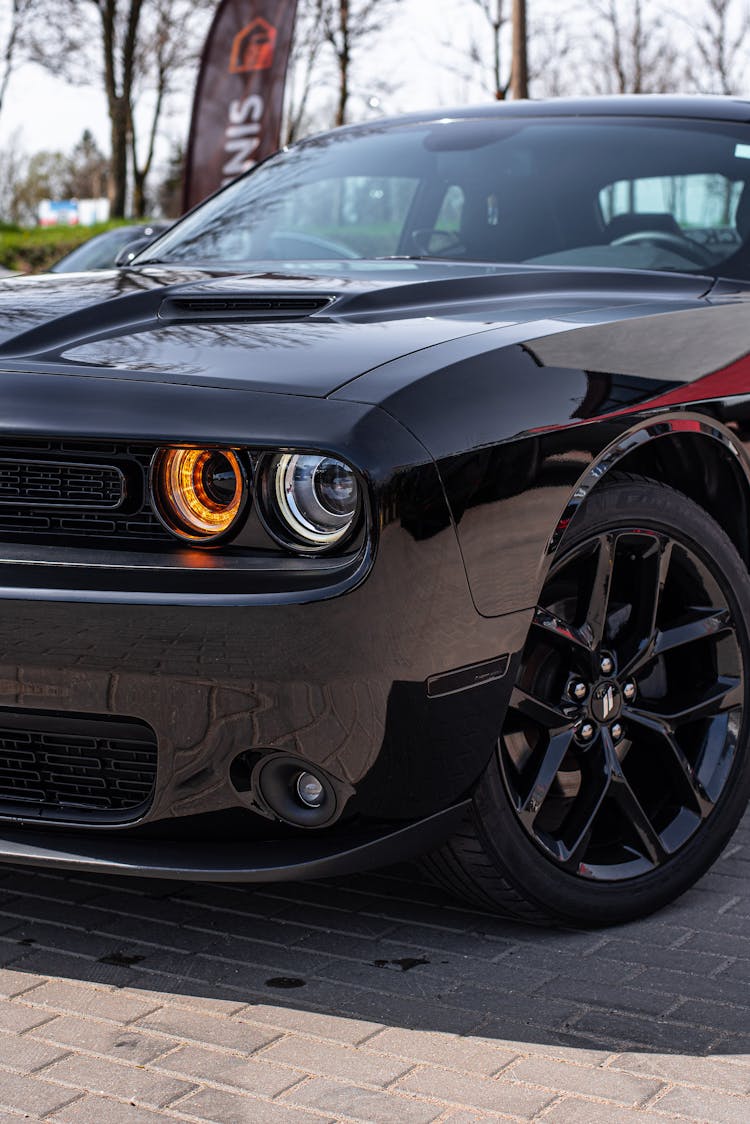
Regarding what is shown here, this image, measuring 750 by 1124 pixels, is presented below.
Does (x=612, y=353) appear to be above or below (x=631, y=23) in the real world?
below

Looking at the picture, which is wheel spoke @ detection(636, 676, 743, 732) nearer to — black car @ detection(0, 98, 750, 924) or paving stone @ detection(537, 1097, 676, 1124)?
black car @ detection(0, 98, 750, 924)

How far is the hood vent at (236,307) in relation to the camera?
2.83 metres

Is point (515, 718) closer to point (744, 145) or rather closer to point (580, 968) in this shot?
point (580, 968)

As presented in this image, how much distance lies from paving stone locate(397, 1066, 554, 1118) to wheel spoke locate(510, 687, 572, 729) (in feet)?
2.23

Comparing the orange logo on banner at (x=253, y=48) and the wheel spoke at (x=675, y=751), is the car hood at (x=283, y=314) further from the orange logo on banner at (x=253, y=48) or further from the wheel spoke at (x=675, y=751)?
the orange logo on banner at (x=253, y=48)

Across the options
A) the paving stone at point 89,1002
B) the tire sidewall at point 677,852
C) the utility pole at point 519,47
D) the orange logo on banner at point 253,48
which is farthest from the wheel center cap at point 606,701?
the utility pole at point 519,47

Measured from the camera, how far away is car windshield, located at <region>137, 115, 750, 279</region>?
3754 millimetres

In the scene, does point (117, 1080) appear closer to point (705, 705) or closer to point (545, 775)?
point (545, 775)

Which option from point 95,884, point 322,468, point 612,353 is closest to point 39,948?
point 95,884

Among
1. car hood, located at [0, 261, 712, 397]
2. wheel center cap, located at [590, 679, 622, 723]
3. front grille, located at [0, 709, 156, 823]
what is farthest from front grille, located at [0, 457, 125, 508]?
wheel center cap, located at [590, 679, 622, 723]

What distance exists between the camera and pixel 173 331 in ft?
8.91

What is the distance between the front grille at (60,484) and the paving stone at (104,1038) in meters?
0.87

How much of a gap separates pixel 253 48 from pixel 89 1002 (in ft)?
45.1

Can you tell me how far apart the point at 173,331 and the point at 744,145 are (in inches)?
74.1
